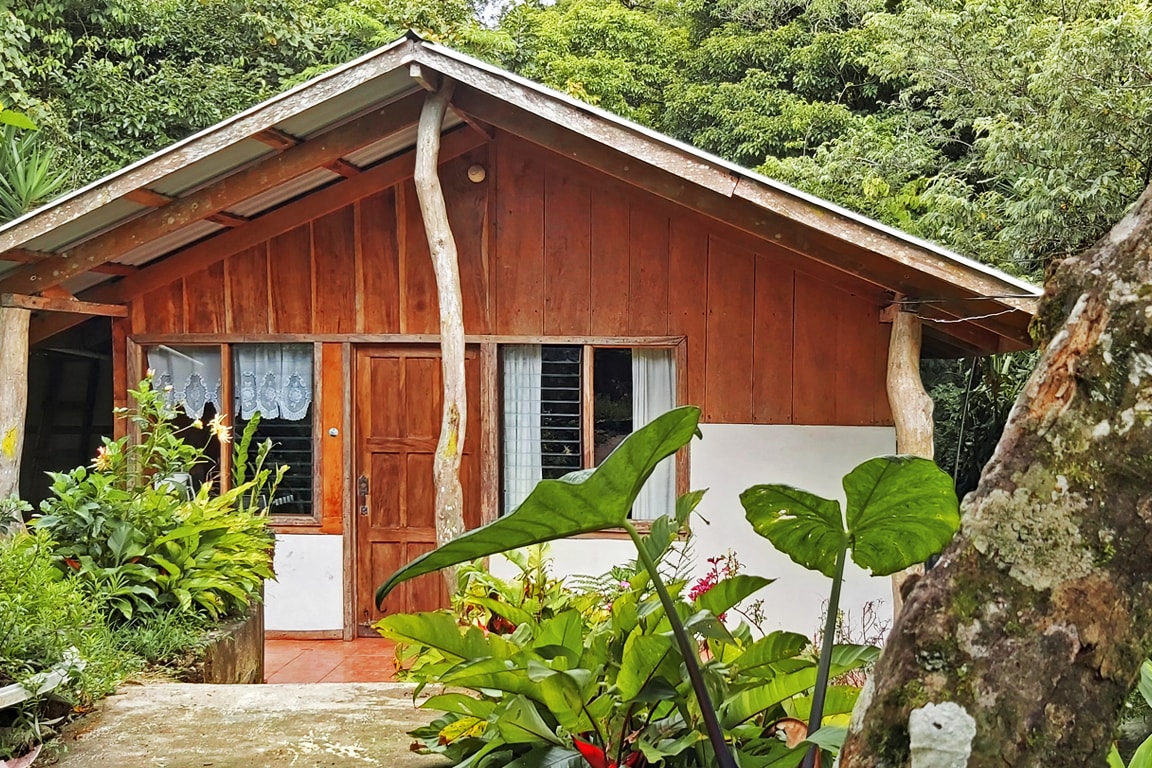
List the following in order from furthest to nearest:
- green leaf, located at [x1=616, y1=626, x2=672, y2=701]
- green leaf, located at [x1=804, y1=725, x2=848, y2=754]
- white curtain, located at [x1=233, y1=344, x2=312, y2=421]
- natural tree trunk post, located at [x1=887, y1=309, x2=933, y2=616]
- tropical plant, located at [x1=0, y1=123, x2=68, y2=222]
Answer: tropical plant, located at [x1=0, y1=123, x2=68, y2=222] → white curtain, located at [x1=233, y1=344, x2=312, y2=421] → natural tree trunk post, located at [x1=887, y1=309, x2=933, y2=616] → green leaf, located at [x1=616, y1=626, x2=672, y2=701] → green leaf, located at [x1=804, y1=725, x2=848, y2=754]

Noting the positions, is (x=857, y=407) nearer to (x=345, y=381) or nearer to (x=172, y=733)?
(x=345, y=381)

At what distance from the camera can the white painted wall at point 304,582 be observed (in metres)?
6.09

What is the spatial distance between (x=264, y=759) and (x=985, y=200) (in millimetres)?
9466

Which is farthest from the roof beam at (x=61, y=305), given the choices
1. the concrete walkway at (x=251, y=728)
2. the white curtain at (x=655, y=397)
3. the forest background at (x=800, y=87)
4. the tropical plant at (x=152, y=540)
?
the white curtain at (x=655, y=397)

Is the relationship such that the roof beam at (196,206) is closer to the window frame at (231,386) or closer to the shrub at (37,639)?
the window frame at (231,386)

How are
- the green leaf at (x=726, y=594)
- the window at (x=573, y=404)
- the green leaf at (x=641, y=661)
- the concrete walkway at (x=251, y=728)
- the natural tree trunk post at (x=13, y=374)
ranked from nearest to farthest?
the green leaf at (x=641, y=661) → the green leaf at (x=726, y=594) → the concrete walkway at (x=251, y=728) → the natural tree trunk post at (x=13, y=374) → the window at (x=573, y=404)

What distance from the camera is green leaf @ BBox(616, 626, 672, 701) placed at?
1128mm

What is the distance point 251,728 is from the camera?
2.31 metres

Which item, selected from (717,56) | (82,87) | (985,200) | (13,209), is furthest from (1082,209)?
(82,87)

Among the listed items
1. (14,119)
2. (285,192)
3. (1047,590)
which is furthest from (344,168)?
(1047,590)

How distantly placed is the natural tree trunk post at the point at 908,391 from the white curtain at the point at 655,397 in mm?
1459

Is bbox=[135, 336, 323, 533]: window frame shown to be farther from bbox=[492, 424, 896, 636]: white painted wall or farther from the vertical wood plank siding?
bbox=[492, 424, 896, 636]: white painted wall

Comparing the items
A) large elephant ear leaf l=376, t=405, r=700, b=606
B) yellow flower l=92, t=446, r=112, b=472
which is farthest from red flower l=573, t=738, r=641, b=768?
yellow flower l=92, t=446, r=112, b=472

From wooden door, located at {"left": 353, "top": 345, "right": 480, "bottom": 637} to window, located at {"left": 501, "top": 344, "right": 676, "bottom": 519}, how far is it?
17.6 inches
